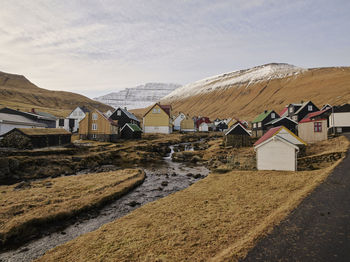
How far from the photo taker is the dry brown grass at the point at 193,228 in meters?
7.03

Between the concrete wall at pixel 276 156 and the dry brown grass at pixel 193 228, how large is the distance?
13.8 feet

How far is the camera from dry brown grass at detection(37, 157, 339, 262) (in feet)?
23.1

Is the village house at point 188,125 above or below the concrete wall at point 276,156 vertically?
Answer: above

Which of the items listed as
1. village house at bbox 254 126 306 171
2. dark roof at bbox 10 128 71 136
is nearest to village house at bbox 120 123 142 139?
dark roof at bbox 10 128 71 136

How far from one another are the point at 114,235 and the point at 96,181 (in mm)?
11667

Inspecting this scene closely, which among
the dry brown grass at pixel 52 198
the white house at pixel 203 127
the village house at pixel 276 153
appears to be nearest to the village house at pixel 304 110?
the village house at pixel 276 153

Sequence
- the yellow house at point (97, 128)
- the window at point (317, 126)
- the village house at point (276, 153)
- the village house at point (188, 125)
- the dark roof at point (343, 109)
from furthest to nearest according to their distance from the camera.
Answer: the village house at point (188, 125), the yellow house at point (97, 128), the dark roof at point (343, 109), the window at point (317, 126), the village house at point (276, 153)

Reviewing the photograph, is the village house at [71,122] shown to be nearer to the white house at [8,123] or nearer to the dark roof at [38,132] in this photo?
the white house at [8,123]

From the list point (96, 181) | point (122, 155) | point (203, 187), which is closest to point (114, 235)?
point (203, 187)

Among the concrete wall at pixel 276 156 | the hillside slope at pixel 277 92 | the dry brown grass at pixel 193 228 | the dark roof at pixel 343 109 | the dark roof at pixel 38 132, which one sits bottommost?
the dry brown grass at pixel 193 228

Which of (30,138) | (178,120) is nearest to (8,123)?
(30,138)

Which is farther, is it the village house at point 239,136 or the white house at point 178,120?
the white house at point 178,120

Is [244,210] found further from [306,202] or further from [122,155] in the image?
[122,155]

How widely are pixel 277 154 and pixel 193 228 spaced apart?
14250 mm
